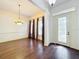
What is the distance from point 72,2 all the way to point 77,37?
2.24 metres

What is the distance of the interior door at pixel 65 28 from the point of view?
5.11 metres

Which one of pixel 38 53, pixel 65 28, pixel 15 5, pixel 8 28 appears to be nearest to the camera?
pixel 38 53

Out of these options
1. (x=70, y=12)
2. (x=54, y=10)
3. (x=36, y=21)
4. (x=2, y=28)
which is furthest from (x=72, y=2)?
(x=2, y=28)

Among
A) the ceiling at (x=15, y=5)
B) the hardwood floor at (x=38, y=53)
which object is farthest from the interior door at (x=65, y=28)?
the ceiling at (x=15, y=5)

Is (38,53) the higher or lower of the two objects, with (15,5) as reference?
lower

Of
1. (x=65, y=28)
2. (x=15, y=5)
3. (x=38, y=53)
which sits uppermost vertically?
(x=15, y=5)

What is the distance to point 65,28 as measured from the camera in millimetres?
5664

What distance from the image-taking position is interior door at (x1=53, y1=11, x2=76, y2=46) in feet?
16.8

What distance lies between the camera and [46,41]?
237 inches

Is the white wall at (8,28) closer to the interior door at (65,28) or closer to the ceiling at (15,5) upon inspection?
the ceiling at (15,5)

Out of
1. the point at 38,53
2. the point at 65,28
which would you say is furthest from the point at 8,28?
the point at 65,28

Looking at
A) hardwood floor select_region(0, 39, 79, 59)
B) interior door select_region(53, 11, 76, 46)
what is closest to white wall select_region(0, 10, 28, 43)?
hardwood floor select_region(0, 39, 79, 59)

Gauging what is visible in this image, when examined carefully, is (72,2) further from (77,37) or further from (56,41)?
(56,41)

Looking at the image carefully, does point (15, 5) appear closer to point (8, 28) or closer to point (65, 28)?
point (8, 28)
